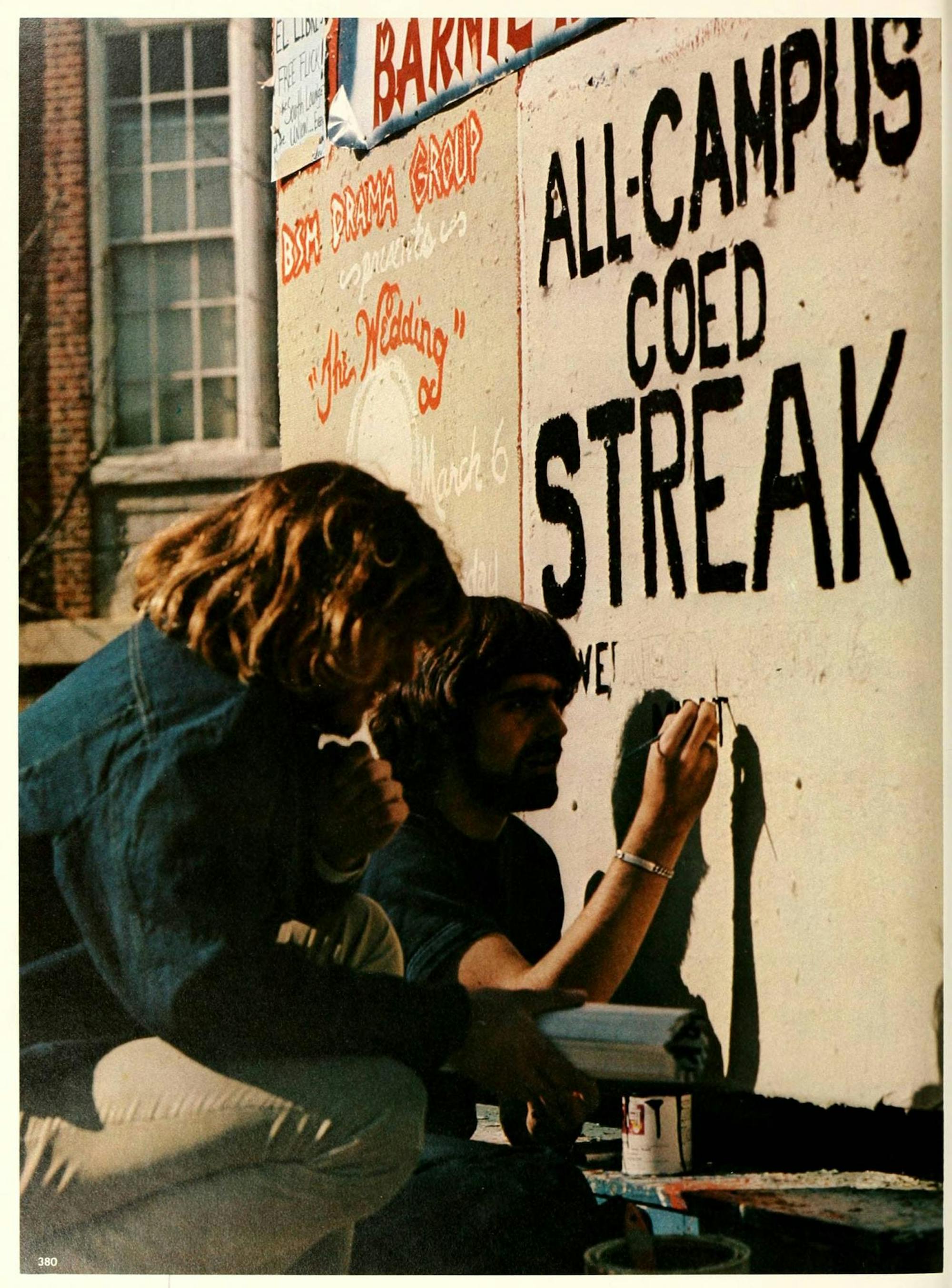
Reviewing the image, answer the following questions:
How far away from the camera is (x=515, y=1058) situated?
406 cm

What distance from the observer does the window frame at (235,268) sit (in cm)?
432

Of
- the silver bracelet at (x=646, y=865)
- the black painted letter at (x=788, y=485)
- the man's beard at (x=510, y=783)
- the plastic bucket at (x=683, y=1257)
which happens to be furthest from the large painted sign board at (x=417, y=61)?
the plastic bucket at (x=683, y=1257)

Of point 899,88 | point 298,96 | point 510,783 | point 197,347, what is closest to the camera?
point 899,88

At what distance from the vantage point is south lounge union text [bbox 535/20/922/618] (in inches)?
153

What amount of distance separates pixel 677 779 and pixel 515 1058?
871mm

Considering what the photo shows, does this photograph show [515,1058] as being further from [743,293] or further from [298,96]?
[298,96]

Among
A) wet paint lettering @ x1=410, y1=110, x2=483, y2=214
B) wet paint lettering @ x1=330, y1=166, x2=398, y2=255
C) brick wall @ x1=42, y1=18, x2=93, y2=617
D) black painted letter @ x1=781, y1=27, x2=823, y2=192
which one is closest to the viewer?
black painted letter @ x1=781, y1=27, x2=823, y2=192

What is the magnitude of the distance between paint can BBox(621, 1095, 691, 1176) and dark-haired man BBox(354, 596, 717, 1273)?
0.17 m

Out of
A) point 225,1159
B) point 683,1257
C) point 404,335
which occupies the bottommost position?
point 683,1257

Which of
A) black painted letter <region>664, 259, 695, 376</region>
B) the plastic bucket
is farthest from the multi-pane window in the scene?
the plastic bucket

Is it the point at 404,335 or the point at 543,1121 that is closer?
the point at 543,1121

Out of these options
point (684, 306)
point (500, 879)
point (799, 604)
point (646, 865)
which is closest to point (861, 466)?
point (799, 604)

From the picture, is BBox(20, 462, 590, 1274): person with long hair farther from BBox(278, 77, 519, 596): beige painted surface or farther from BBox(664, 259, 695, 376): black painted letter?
BBox(664, 259, 695, 376): black painted letter

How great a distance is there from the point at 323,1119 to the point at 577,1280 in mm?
812
